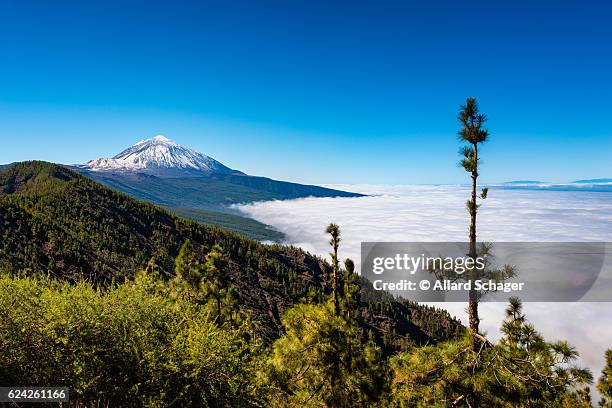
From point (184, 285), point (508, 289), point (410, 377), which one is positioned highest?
point (508, 289)

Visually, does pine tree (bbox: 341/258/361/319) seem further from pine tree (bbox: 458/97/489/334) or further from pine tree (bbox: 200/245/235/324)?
pine tree (bbox: 200/245/235/324)

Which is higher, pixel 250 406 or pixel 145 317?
pixel 145 317

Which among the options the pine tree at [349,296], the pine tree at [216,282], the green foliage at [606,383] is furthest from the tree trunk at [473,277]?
the pine tree at [216,282]

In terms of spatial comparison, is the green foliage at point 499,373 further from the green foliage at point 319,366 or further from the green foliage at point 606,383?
the green foliage at point 606,383

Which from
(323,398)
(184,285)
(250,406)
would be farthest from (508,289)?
(184,285)

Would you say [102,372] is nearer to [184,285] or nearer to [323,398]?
[323,398]

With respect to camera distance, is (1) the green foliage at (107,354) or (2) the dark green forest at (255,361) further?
(1) the green foliage at (107,354)
